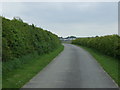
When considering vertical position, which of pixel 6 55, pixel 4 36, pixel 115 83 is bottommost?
pixel 115 83

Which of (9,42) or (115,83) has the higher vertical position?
(9,42)

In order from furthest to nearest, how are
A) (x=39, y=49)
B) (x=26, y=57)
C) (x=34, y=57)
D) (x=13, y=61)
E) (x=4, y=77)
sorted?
(x=39, y=49)
(x=34, y=57)
(x=26, y=57)
(x=13, y=61)
(x=4, y=77)

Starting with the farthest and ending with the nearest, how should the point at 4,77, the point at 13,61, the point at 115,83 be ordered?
1. the point at 13,61
2. the point at 4,77
3. the point at 115,83

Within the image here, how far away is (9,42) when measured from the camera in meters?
13.2

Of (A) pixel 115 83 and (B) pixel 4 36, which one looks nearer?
(A) pixel 115 83

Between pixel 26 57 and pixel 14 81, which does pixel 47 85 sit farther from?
pixel 26 57

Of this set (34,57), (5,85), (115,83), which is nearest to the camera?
(5,85)

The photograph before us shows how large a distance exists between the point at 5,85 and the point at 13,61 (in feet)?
14.0

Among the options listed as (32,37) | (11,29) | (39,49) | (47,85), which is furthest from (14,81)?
(39,49)

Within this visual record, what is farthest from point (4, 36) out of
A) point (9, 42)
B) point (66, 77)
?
point (66, 77)

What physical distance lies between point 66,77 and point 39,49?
35.8 feet

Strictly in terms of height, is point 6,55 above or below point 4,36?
below

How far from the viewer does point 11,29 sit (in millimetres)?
13711

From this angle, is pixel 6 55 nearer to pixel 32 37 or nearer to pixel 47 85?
pixel 47 85
